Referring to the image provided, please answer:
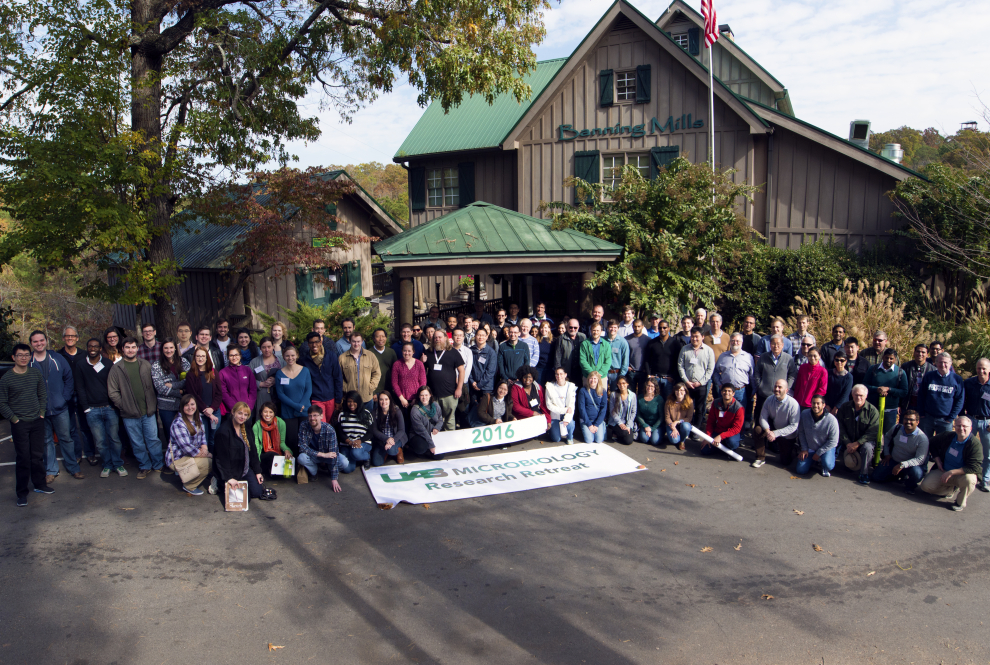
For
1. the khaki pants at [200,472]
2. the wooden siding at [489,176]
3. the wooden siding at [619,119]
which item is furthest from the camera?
the wooden siding at [489,176]

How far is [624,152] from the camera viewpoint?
58.7 ft

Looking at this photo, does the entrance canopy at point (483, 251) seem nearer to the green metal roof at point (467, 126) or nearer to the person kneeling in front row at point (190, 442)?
the person kneeling in front row at point (190, 442)

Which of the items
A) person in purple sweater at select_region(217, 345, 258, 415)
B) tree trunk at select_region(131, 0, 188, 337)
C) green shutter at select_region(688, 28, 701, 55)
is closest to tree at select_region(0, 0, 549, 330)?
tree trunk at select_region(131, 0, 188, 337)

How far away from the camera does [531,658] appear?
475 cm

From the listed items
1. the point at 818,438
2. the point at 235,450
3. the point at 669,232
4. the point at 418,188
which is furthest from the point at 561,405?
the point at 418,188

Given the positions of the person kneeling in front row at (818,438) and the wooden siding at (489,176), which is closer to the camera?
the person kneeling in front row at (818,438)

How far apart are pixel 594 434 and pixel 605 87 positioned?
11.8m

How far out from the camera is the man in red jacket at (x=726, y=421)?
8.98 meters

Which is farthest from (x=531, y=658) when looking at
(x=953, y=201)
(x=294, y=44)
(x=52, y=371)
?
(x=953, y=201)

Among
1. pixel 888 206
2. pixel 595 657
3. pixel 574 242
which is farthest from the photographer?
pixel 888 206

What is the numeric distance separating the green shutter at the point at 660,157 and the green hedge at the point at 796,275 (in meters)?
3.68

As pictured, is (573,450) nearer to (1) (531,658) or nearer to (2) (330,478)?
(2) (330,478)

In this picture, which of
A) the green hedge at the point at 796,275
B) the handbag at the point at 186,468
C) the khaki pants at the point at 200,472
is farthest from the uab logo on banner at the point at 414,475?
the green hedge at the point at 796,275

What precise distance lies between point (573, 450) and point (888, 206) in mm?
11414
